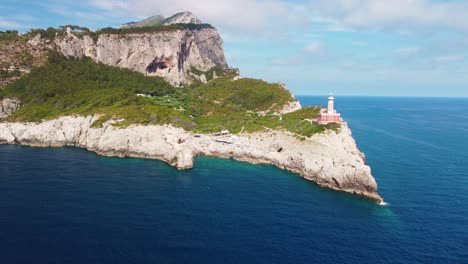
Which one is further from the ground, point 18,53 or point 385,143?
point 18,53

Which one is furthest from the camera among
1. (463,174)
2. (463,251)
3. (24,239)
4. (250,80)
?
(250,80)

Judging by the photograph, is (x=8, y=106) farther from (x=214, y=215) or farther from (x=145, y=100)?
(x=214, y=215)

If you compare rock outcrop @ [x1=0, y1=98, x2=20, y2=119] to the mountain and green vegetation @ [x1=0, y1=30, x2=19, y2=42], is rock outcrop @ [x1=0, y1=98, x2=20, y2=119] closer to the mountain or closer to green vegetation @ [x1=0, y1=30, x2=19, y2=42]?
green vegetation @ [x1=0, y1=30, x2=19, y2=42]

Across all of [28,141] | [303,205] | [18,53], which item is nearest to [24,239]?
[303,205]

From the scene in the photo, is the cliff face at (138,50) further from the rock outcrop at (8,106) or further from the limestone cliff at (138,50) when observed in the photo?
the rock outcrop at (8,106)

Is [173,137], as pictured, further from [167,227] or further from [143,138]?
[167,227]

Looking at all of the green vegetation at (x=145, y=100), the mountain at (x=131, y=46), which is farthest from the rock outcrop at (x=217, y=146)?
the mountain at (x=131, y=46)

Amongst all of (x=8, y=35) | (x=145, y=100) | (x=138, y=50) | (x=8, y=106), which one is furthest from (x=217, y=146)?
(x=8, y=35)
